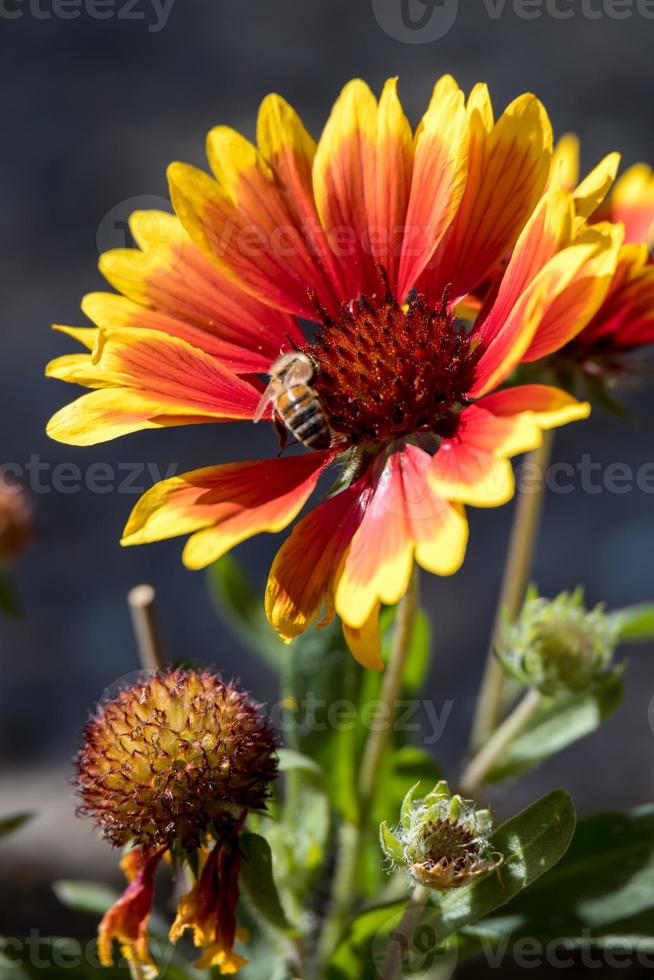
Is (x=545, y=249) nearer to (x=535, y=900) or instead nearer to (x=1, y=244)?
(x=535, y=900)

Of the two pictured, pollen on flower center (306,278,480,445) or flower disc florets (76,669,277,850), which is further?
pollen on flower center (306,278,480,445)

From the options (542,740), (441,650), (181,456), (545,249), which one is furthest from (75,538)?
(545,249)

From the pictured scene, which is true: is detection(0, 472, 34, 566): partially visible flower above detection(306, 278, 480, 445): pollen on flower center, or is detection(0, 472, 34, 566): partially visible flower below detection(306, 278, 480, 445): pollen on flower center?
above

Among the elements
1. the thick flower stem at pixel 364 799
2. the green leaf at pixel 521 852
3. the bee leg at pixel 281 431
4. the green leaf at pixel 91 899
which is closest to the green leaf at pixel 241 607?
the thick flower stem at pixel 364 799

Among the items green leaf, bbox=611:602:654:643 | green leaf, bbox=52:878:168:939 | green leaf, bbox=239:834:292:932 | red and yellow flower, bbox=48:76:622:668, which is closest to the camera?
red and yellow flower, bbox=48:76:622:668

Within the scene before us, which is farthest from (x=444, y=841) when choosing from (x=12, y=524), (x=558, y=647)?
(x=12, y=524)

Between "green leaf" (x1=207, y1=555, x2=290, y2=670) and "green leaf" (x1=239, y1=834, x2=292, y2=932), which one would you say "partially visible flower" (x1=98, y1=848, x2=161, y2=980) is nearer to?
"green leaf" (x1=239, y1=834, x2=292, y2=932)

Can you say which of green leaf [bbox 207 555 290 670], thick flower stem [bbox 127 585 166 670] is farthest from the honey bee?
green leaf [bbox 207 555 290 670]
